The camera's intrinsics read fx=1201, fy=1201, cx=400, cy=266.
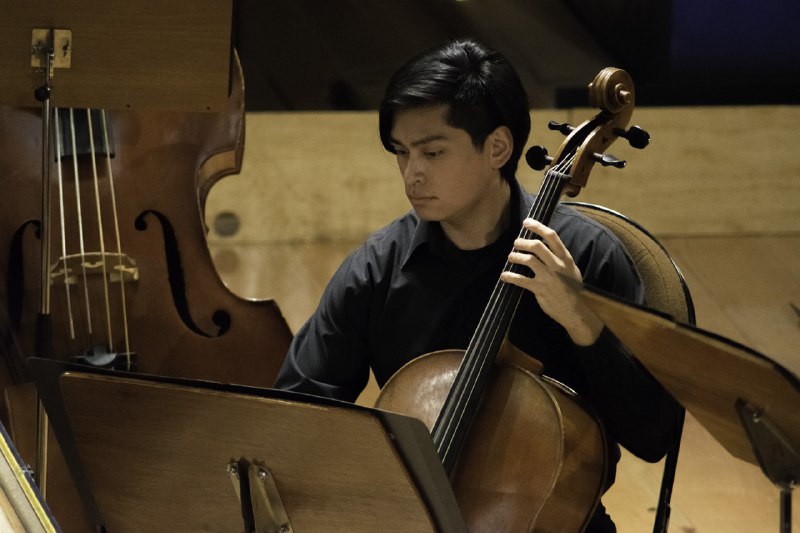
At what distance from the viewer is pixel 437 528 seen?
4.25 ft

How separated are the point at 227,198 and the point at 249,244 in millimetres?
167

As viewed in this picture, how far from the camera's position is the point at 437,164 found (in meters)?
1.75

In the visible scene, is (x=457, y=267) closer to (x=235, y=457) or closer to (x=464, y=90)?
(x=464, y=90)

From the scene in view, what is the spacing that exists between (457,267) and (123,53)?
60cm

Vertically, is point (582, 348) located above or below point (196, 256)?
above

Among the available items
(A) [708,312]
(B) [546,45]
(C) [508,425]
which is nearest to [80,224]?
(C) [508,425]

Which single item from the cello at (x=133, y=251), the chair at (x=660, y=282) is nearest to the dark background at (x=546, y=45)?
the cello at (x=133, y=251)

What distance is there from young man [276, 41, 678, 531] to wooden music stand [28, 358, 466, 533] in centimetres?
45

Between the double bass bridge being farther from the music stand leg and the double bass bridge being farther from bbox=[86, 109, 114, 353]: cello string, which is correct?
the music stand leg

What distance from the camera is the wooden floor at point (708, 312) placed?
2.51 meters

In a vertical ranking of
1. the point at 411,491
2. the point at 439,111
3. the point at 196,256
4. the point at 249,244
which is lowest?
the point at 249,244

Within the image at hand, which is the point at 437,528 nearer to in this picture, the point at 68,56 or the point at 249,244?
the point at 68,56

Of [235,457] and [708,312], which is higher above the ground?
[235,457]

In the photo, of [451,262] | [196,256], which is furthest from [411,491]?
[196,256]
